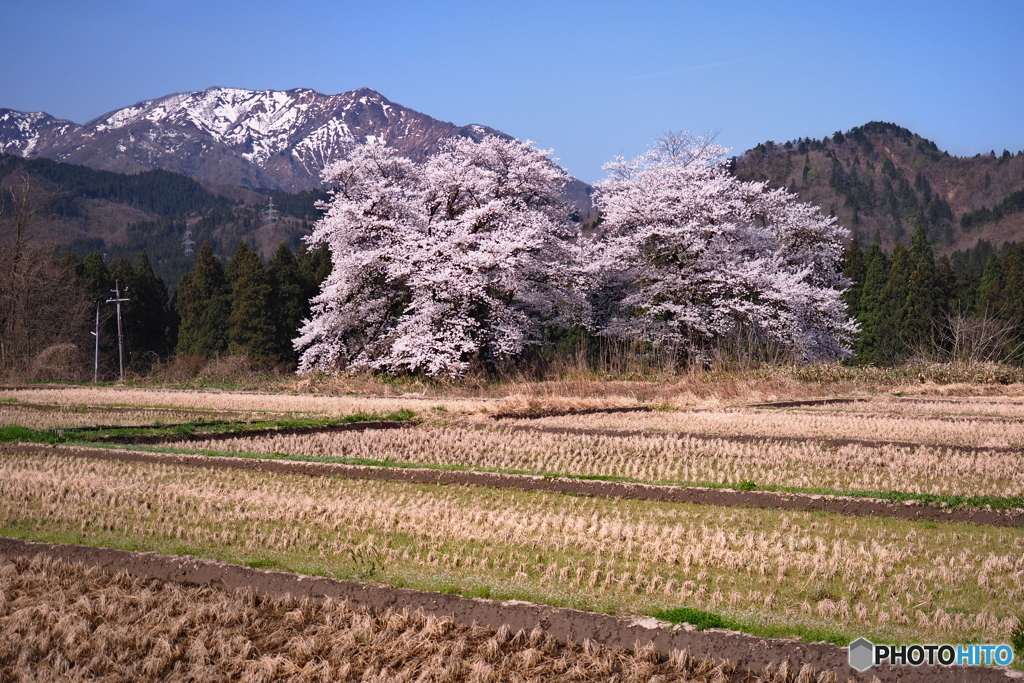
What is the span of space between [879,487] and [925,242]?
42923 millimetres

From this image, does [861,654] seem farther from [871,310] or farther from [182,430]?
[871,310]

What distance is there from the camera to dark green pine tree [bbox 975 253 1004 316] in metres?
42.0

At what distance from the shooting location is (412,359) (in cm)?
2609

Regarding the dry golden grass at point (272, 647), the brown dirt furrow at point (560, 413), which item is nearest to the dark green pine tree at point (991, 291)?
the brown dirt furrow at point (560, 413)

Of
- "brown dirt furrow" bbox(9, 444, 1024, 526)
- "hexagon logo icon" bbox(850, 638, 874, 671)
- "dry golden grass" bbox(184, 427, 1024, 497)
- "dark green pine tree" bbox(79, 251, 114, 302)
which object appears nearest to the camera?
"hexagon logo icon" bbox(850, 638, 874, 671)

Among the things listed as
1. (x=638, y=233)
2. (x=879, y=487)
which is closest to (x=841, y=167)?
(x=638, y=233)

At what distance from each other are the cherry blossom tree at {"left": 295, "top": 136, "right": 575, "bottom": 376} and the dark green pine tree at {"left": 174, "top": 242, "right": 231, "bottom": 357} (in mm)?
21107

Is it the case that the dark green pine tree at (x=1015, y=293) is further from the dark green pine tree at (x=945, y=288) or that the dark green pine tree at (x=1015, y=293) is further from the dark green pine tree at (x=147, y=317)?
the dark green pine tree at (x=147, y=317)

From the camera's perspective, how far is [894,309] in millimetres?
43219

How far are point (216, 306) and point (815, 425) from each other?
42342 mm

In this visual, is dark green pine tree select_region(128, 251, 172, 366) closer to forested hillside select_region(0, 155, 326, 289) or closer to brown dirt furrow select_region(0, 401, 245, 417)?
brown dirt furrow select_region(0, 401, 245, 417)

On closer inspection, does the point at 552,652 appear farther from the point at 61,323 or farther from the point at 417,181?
the point at 61,323

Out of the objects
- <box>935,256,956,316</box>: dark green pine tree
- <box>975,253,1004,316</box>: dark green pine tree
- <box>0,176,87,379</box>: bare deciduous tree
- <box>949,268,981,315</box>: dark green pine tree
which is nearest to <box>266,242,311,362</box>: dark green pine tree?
<box>0,176,87,379</box>: bare deciduous tree

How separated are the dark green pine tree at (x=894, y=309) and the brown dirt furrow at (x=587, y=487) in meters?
37.7
